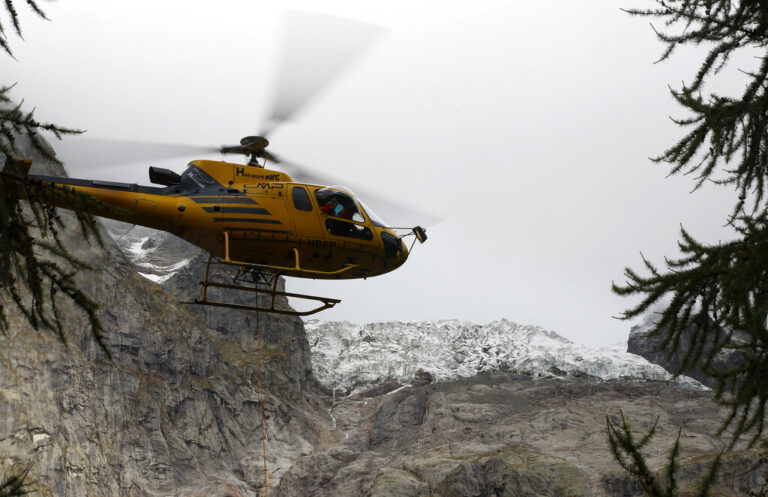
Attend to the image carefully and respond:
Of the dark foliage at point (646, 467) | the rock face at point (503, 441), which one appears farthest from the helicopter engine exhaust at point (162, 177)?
the rock face at point (503, 441)

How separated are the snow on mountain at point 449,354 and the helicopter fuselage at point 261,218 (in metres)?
118

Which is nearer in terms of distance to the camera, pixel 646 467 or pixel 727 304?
pixel 646 467

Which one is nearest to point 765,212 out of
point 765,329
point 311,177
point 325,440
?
point 765,329

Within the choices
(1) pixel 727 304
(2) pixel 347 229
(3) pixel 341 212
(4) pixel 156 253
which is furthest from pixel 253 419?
(1) pixel 727 304

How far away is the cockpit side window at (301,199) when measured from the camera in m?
15.4

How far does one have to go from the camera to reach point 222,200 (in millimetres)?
14961

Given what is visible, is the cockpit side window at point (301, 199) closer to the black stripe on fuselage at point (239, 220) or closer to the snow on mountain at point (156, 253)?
the black stripe on fuselage at point (239, 220)

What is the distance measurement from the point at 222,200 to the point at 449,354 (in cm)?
14397

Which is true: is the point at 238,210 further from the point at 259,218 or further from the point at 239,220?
the point at 259,218

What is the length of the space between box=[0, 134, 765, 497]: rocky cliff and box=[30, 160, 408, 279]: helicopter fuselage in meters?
49.6

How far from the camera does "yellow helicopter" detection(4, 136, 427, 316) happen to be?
14641 millimetres

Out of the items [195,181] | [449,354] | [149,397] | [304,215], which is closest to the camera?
[195,181]

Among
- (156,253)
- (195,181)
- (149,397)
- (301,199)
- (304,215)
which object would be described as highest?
(156,253)

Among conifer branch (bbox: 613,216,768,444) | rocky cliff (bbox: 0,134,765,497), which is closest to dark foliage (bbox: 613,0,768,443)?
conifer branch (bbox: 613,216,768,444)
